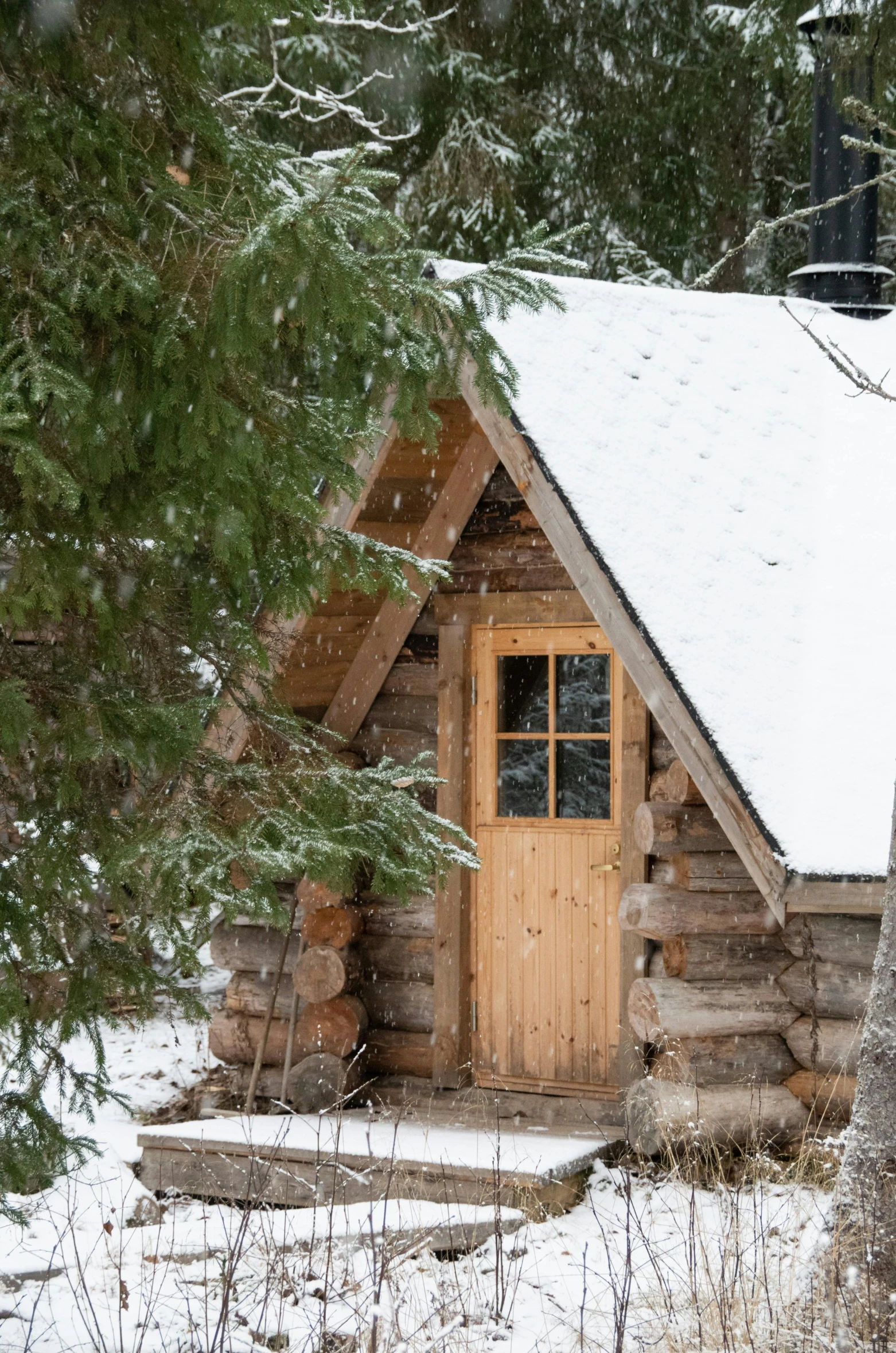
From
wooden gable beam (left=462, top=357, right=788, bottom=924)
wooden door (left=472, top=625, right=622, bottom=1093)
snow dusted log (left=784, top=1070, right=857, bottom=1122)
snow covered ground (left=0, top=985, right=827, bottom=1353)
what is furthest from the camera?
wooden door (left=472, top=625, right=622, bottom=1093)

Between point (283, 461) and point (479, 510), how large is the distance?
4434 mm

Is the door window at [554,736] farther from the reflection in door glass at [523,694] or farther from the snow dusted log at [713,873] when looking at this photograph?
the snow dusted log at [713,873]

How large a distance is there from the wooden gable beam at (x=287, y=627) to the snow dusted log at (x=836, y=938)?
296 cm

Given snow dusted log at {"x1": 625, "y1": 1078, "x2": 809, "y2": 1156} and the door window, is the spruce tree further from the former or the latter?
the door window

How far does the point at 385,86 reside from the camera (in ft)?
51.2

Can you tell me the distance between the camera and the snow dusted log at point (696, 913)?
727 cm

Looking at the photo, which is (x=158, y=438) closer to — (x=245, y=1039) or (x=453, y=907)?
(x=453, y=907)

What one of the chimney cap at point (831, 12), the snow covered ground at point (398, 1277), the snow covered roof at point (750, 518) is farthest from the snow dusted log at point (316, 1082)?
the chimney cap at point (831, 12)

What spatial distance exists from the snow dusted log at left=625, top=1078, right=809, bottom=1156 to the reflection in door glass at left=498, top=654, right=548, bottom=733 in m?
2.29

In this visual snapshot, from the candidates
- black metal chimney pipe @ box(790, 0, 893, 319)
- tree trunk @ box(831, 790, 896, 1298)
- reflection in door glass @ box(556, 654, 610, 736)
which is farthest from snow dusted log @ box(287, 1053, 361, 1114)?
black metal chimney pipe @ box(790, 0, 893, 319)

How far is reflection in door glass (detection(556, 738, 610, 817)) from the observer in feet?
27.2

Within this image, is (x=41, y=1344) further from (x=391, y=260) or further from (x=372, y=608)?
(x=372, y=608)

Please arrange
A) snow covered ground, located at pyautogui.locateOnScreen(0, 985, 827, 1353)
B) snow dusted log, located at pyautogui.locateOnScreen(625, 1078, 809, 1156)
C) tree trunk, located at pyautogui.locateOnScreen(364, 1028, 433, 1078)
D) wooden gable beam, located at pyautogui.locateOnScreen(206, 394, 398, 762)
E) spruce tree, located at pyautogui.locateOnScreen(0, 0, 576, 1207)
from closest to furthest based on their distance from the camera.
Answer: spruce tree, located at pyautogui.locateOnScreen(0, 0, 576, 1207)
snow covered ground, located at pyautogui.locateOnScreen(0, 985, 827, 1353)
snow dusted log, located at pyautogui.locateOnScreen(625, 1078, 809, 1156)
wooden gable beam, located at pyautogui.locateOnScreen(206, 394, 398, 762)
tree trunk, located at pyautogui.locateOnScreen(364, 1028, 433, 1078)

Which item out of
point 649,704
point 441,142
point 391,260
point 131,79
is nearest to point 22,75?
point 131,79
